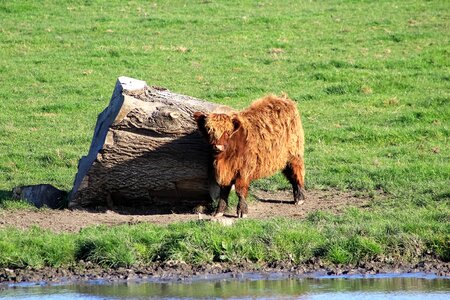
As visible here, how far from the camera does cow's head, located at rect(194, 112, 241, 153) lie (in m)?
12.1

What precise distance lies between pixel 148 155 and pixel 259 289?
10.1 feet

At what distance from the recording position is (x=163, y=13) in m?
26.8

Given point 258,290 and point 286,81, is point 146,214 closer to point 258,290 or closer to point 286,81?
point 258,290

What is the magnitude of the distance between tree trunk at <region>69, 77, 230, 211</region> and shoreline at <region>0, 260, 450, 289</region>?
1.96m

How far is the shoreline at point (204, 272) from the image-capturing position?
10703 millimetres

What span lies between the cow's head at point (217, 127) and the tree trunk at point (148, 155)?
1.52 ft

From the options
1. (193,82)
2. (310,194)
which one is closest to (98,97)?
(193,82)

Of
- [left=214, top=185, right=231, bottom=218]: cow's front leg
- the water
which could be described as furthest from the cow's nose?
the water

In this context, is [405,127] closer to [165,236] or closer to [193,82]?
[193,82]

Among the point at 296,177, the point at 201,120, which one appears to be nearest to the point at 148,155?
the point at 201,120

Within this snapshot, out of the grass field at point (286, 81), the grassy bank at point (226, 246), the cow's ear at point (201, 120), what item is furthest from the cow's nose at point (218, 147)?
the grassy bank at point (226, 246)

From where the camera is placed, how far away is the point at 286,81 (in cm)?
2078

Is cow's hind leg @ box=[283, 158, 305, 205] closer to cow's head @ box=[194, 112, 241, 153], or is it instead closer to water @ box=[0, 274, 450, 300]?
cow's head @ box=[194, 112, 241, 153]

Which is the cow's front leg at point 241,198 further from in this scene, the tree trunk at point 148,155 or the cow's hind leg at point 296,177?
the cow's hind leg at point 296,177
